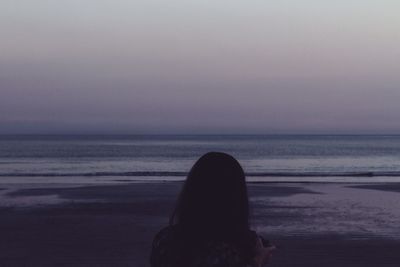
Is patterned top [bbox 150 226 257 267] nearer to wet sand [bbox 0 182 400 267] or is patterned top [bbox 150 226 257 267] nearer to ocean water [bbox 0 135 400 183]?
wet sand [bbox 0 182 400 267]

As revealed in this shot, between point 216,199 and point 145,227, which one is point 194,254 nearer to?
point 216,199

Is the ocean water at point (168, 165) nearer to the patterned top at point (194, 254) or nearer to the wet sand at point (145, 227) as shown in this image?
the wet sand at point (145, 227)

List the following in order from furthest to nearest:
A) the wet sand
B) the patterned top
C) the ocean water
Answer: the ocean water, the wet sand, the patterned top

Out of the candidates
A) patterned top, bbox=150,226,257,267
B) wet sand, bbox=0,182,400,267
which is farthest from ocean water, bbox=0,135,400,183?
patterned top, bbox=150,226,257,267

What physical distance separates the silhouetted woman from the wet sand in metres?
7.70

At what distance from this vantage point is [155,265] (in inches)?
114

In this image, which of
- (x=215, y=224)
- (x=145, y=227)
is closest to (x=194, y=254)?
(x=215, y=224)

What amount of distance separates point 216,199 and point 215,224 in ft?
0.33

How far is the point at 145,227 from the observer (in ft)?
48.0

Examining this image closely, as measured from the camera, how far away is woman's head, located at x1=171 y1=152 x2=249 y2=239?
2740 millimetres

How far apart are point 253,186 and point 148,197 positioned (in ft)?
21.8

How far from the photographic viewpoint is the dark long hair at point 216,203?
2.73 meters

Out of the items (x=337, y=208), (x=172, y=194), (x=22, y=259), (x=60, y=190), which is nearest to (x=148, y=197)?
(x=172, y=194)

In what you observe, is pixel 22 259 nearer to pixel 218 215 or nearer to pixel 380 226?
pixel 380 226
